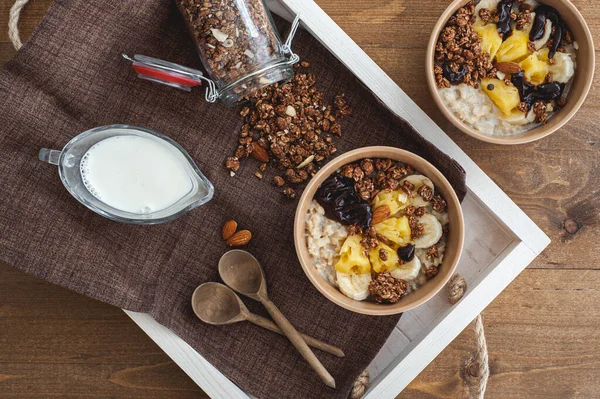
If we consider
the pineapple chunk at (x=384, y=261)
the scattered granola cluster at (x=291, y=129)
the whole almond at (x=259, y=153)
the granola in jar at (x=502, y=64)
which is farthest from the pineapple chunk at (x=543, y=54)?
the whole almond at (x=259, y=153)

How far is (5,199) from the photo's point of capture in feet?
3.81

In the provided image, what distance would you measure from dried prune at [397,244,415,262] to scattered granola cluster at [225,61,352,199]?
0.89ft

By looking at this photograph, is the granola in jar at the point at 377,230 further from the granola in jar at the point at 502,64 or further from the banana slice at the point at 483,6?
the banana slice at the point at 483,6

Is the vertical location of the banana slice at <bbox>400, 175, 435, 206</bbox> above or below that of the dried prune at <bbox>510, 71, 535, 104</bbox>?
below

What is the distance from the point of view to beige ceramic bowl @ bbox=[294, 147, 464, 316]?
1.11 m

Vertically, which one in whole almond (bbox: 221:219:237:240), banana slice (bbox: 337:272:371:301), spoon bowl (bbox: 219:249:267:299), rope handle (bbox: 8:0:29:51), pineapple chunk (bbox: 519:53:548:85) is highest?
pineapple chunk (bbox: 519:53:548:85)

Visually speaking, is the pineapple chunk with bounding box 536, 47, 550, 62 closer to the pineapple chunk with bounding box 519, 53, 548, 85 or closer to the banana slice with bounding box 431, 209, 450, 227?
the pineapple chunk with bounding box 519, 53, 548, 85

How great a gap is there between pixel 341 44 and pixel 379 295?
57 centimetres

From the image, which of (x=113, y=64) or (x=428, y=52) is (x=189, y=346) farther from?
(x=428, y=52)

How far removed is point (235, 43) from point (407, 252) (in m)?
0.57

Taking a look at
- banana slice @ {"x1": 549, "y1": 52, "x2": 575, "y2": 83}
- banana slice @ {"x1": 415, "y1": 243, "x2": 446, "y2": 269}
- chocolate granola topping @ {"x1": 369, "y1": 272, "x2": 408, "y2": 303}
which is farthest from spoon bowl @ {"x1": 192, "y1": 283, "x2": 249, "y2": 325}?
banana slice @ {"x1": 549, "y1": 52, "x2": 575, "y2": 83}

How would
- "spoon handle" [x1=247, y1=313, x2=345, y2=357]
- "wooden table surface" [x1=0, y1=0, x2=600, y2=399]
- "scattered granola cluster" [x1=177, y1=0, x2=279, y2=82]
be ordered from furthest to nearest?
"wooden table surface" [x1=0, y1=0, x2=600, y2=399] < "spoon handle" [x1=247, y1=313, x2=345, y2=357] < "scattered granola cluster" [x1=177, y1=0, x2=279, y2=82]

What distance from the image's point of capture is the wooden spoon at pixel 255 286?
1.19 m

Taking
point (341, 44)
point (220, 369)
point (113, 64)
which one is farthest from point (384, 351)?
point (113, 64)
